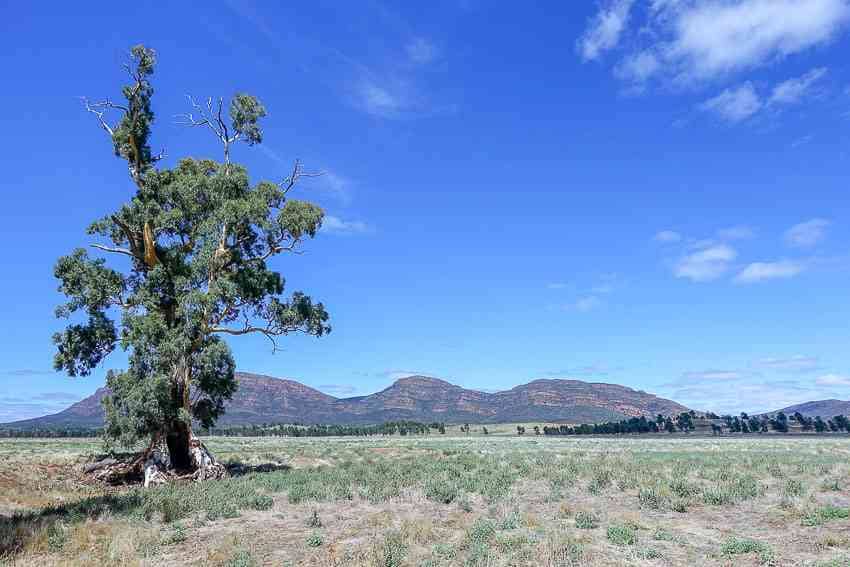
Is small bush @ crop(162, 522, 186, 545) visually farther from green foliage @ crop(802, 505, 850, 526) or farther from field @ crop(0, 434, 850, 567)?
green foliage @ crop(802, 505, 850, 526)

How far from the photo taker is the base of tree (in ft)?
82.1

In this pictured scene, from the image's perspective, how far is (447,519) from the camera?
15.4 metres

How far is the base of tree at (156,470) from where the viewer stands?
2503cm

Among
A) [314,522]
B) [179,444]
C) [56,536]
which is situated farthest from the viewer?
[179,444]

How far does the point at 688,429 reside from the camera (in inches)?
7446

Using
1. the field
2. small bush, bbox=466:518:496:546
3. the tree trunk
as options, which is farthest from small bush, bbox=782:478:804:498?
the tree trunk

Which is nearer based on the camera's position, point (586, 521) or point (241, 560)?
point (241, 560)

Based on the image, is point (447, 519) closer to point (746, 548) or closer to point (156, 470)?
point (746, 548)

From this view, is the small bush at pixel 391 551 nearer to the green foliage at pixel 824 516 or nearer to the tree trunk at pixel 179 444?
the green foliage at pixel 824 516

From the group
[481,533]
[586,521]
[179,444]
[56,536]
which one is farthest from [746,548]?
[179,444]

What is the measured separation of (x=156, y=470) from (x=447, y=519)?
50.3 ft

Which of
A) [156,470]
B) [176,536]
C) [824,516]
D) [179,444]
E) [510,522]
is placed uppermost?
[179,444]

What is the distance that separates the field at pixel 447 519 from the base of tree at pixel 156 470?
208 cm

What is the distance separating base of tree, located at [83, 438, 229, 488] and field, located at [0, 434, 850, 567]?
2085 millimetres
